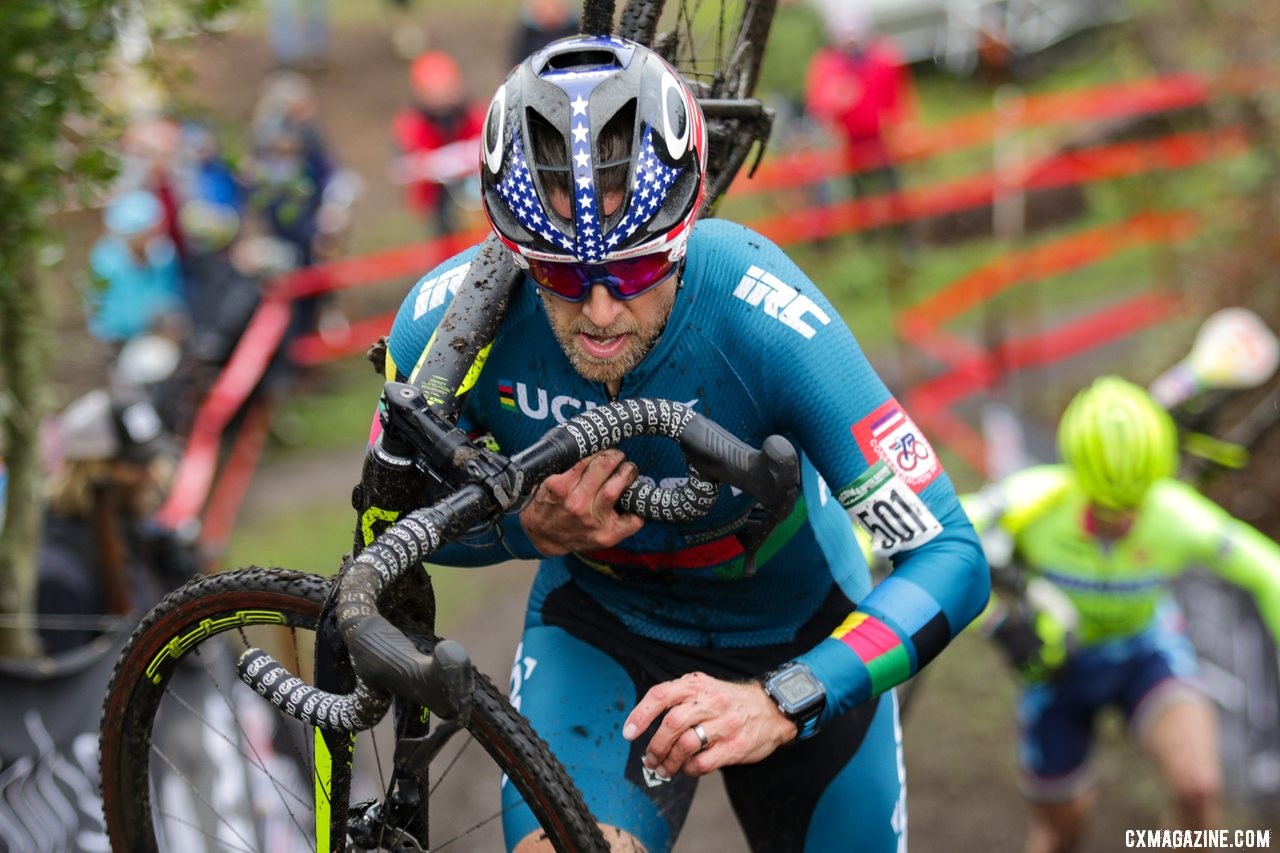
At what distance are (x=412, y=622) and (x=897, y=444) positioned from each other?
1.16m

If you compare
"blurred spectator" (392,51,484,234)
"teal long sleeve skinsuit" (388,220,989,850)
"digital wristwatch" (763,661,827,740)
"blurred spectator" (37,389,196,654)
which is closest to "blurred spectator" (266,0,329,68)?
"blurred spectator" (392,51,484,234)

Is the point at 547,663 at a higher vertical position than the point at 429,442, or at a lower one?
lower

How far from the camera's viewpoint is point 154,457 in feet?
21.9

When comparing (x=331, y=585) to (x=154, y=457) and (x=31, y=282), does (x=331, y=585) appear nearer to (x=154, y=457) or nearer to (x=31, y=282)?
(x=31, y=282)

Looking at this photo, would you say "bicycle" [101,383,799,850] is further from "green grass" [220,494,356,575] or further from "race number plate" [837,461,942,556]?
"green grass" [220,494,356,575]

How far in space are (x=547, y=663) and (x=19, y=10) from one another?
2.73 m

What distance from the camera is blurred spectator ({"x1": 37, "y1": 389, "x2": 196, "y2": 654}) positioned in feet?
19.9

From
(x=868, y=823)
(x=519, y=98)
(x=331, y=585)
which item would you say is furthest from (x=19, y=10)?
(x=868, y=823)

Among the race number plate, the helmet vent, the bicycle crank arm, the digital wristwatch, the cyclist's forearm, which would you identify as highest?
the helmet vent

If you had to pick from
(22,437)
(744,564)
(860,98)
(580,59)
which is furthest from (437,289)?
(860,98)

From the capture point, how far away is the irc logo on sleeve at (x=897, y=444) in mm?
3273

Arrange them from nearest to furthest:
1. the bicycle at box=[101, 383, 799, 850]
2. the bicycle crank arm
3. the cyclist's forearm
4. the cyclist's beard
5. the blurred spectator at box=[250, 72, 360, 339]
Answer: the bicycle crank arm, the bicycle at box=[101, 383, 799, 850], the cyclist's beard, the cyclist's forearm, the blurred spectator at box=[250, 72, 360, 339]

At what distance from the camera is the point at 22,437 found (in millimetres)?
5520

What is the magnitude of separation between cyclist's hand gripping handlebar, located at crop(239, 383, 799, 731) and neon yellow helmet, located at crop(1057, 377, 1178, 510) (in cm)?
378
